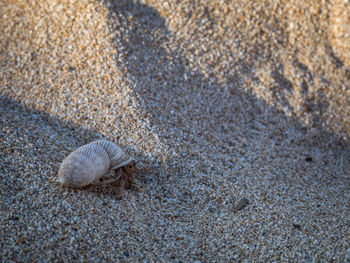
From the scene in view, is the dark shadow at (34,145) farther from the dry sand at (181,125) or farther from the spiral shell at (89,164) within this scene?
the spiral shell at (89,164)

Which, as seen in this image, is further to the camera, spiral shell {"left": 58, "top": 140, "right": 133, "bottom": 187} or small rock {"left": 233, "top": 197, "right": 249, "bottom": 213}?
small rock {"left": 233, "top": 197, "right": 249, "bottom": 213}

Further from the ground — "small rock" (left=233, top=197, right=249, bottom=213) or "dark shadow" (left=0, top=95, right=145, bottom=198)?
"small rock" (left=233, top=197, right=249, bottom=213)

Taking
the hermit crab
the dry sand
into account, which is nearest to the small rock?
the dry sand

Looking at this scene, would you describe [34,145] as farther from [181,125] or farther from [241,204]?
[241,204]

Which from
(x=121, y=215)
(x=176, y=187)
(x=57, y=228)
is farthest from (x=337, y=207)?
(x=57, y=228)

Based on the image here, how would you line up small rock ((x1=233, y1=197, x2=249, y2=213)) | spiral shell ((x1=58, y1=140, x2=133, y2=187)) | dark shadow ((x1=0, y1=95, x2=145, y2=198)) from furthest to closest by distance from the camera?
small rock ((x1=233, y1=197, x2=249, y2=213)) → dark shadow ((x1=0, y1=95, x2=145, y2=198)) → spiral shell ((x1=58, y1=140, x2=133, y2=187))

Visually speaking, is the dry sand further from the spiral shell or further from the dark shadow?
the spiral shell

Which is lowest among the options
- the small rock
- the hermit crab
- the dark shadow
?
the dark shadow

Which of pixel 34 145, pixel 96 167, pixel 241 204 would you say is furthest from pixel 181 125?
pixel 34 145
